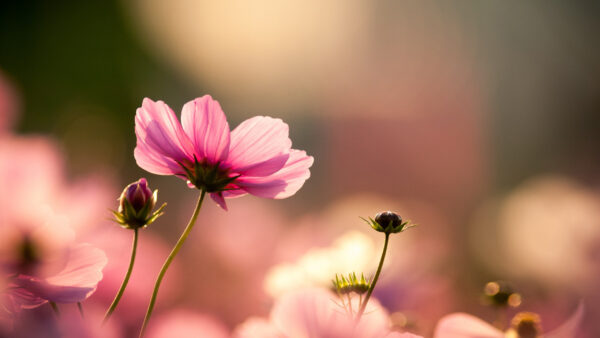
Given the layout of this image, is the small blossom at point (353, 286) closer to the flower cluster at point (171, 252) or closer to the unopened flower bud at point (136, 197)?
the flower cluster at point (171, 252)

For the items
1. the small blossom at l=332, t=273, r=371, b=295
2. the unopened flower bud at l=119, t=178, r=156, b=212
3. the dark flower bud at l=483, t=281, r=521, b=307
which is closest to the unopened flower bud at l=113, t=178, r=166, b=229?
the unopened flower bud at l=119, t=178, r=156, b=212

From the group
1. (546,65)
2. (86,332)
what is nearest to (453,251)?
(86,332)

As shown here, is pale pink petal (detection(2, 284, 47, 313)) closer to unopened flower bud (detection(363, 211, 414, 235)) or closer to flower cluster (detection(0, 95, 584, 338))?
flower cluster (detection(0, 95, 584, 338))

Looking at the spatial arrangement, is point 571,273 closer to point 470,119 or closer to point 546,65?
point 470,119

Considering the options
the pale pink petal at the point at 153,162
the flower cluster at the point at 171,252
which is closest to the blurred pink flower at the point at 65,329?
the flower cluster at the point at 171,252

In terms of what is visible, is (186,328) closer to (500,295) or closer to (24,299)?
(24,299)
